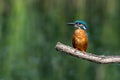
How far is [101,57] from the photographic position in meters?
5.14

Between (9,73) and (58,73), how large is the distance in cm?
137

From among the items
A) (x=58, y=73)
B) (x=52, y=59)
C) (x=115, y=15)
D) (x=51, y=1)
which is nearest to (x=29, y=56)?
(x=52, y=59)

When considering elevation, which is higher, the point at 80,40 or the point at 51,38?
the point at 80,40

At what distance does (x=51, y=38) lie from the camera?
19.9 m

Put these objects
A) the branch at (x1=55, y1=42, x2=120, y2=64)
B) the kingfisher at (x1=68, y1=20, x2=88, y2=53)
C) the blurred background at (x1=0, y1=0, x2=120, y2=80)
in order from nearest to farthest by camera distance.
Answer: the branch at (x1=55, y1=42, x2=120, y2=64)
the kingfisher at (x1=68, y1=20, x2=88, y2=53)
the blurred background at (x1=0, y1=0, x2=120, y2=80)

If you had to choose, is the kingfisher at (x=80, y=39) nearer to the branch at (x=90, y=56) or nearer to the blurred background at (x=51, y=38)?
the branch at (x=90, y=56)

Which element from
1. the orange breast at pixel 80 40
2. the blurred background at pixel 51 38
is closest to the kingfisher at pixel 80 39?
the orange breast at pixel 80 40

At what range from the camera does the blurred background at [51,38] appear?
14.2m

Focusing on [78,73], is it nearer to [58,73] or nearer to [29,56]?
[58,73]

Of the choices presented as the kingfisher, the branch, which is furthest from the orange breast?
the branch

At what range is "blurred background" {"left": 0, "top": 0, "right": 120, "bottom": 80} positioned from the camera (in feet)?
46.5

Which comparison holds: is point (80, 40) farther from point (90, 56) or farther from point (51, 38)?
point (51, 38)

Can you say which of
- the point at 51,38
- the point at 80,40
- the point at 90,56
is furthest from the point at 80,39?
the point at 51,38

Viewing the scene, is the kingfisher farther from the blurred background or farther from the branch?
the blurred background
